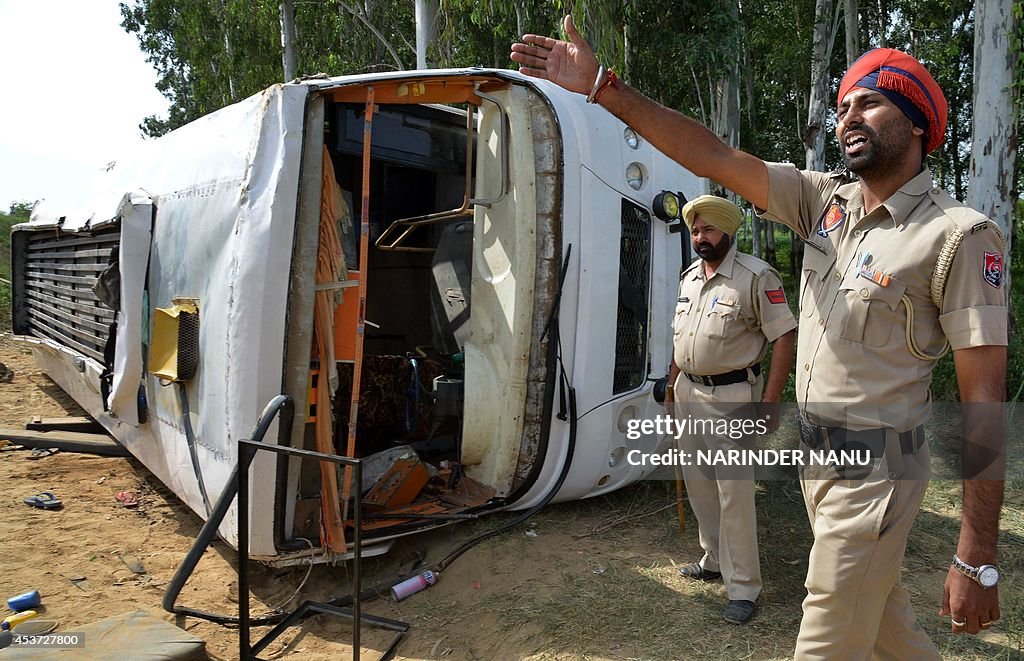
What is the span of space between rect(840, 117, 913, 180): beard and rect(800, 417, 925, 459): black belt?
2.36 feet

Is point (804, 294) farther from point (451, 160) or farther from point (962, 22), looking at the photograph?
point (962, 22)

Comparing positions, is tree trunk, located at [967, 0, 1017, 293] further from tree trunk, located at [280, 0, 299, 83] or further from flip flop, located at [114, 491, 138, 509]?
tree trunk, located at [280, 0, 299, 83]

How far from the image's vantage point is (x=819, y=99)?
1131 centimetres

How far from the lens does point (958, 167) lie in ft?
69.3

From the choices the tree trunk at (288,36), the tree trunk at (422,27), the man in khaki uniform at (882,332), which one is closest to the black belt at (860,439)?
the man in khaki uniform at (882,332)

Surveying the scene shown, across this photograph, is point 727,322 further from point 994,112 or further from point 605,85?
point 994,112

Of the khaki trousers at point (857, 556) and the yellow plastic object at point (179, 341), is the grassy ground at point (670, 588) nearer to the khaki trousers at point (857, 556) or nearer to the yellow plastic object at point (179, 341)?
the khaki trousers at point (857, 556)

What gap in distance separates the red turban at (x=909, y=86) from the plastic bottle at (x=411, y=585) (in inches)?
114

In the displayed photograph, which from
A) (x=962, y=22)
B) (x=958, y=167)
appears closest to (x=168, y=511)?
(x=962, y=22)

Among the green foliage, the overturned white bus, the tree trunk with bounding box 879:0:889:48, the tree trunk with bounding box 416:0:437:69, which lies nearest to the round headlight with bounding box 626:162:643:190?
the overturned white bus

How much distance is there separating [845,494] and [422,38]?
12277mm

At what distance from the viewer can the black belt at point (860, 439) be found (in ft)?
6.86

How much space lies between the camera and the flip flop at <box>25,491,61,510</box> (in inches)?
200

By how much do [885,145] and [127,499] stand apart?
5136 millimetres
